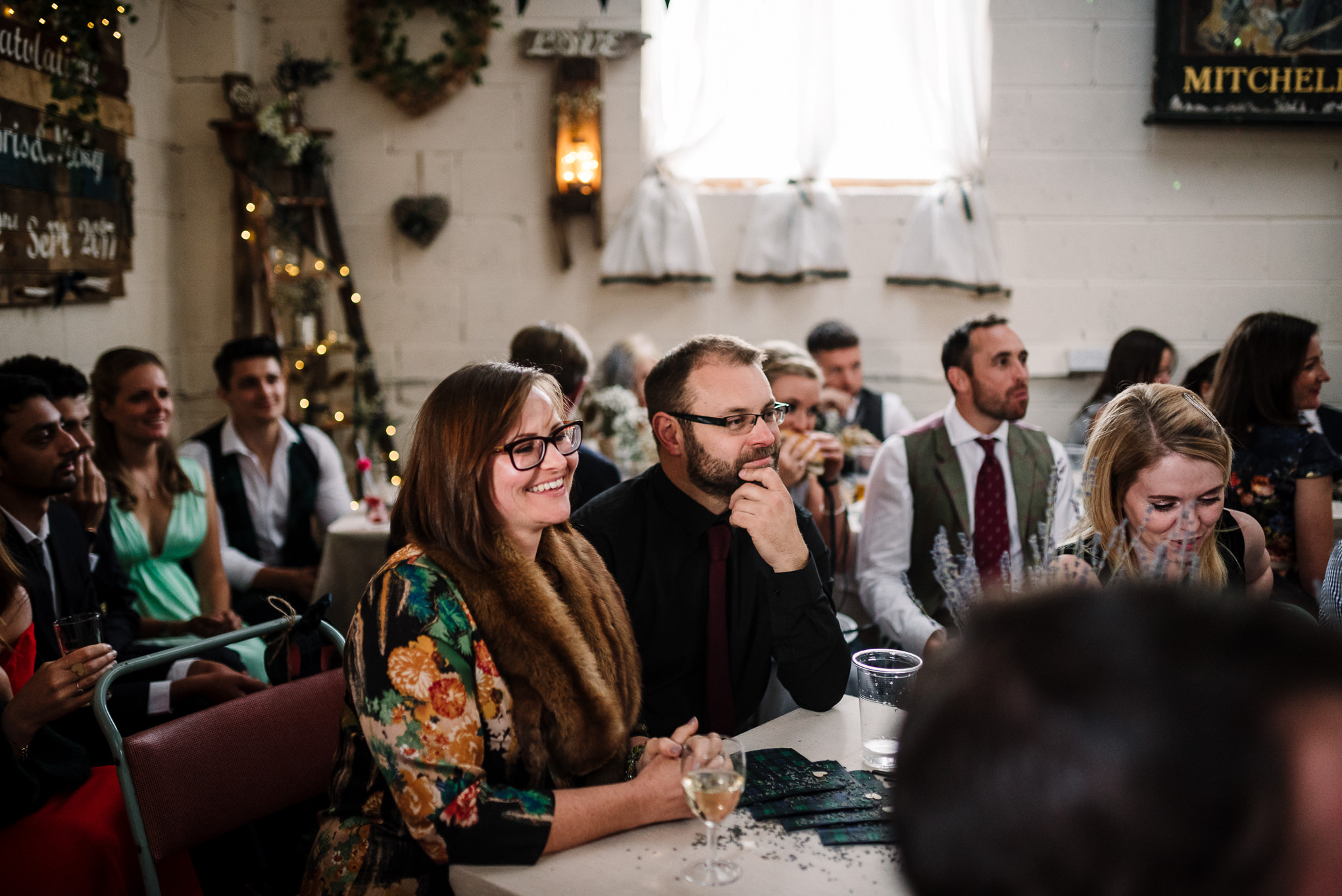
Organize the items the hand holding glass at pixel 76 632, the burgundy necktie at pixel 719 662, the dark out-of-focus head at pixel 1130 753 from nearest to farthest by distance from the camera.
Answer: the dark out-of-focus head at pixel 1130 753 → the hand holding glass at pixel 76 632 → the burgundy necktie at pixel 719 662

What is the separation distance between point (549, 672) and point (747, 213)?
154 inches

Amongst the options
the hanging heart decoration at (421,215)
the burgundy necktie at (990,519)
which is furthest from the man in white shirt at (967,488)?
the hanging heart decoration at (421,215)

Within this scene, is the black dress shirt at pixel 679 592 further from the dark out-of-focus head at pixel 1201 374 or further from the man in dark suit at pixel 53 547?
the dark out-of-focus head at pixel 1201 374

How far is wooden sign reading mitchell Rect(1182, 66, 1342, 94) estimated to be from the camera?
4.48 m

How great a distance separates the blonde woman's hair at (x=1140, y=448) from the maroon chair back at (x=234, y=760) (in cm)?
144

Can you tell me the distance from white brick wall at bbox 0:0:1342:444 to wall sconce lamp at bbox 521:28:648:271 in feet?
0.31

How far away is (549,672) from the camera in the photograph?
53.2 inches

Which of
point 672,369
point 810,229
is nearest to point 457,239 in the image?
point 810,229

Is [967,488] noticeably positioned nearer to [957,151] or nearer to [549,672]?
[549,672]

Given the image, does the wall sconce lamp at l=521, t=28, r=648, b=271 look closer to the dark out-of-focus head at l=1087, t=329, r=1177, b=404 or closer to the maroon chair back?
the dark out-of-focus head at l=1087, t=329, r=1177, b=404

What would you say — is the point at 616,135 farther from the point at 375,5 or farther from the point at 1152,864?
the point at 1152,864

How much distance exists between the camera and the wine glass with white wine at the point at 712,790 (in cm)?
112

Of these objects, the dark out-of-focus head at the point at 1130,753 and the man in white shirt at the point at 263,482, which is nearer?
the dark out-of-focus head at the point at 1130,753

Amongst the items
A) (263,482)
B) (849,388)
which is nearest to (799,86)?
(849,388)
